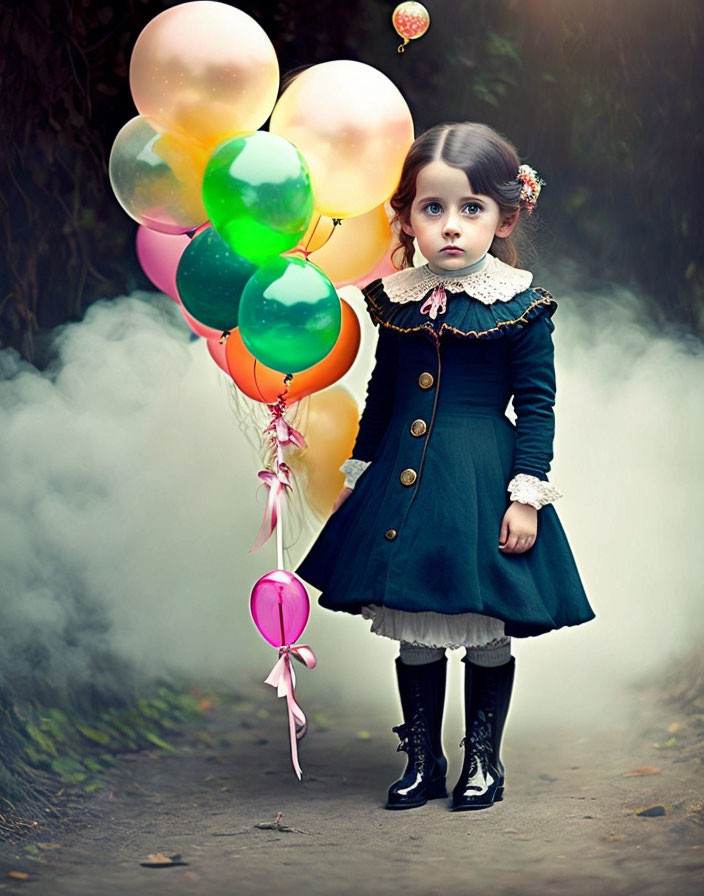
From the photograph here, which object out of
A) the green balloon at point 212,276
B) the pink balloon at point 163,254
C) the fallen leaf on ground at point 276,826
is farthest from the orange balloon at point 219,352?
the fallen leaf on ground at point 276,826

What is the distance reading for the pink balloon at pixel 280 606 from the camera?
2486 mm

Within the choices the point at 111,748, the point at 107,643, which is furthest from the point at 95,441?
the point at 111,748

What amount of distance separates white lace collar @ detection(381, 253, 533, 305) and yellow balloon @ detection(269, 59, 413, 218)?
159 mm

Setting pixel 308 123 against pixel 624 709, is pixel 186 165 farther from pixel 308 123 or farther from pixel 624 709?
pixel 624 709

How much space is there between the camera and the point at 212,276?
8.13ft

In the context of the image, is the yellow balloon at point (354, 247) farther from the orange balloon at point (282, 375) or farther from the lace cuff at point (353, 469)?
the lace cuff at point (353, 469)

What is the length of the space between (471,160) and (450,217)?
10cm

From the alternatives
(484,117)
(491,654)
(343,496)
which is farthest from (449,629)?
(484,117)

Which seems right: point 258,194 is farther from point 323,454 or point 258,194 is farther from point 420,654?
point 420,654

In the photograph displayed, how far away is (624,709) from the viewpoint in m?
3.32

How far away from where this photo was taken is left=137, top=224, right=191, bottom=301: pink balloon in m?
2.79

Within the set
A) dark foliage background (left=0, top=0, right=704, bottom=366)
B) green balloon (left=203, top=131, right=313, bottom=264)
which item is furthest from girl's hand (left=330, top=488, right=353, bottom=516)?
dark foliage background (left=0, top=0, right=704, bottom=366)

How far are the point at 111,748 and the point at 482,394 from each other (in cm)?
111

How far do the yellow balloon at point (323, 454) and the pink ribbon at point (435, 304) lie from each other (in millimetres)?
299
